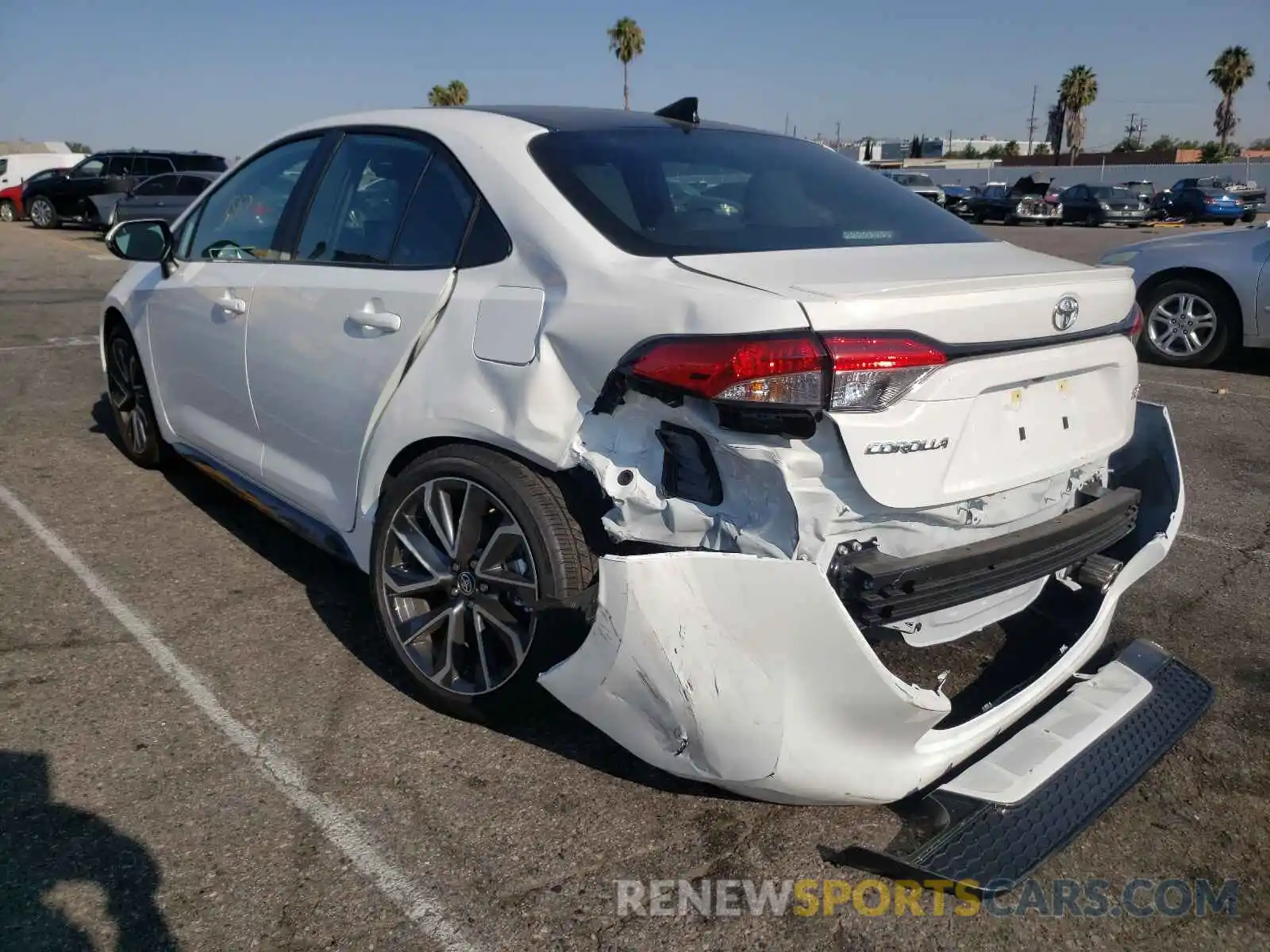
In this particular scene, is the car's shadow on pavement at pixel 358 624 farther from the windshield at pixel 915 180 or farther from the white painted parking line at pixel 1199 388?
the windshield at pixel 915 180

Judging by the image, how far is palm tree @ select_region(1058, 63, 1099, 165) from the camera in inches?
2670

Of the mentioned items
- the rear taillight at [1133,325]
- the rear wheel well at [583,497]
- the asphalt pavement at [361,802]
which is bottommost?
the asphalt pavement at [361,802]

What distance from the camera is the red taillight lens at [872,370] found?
2.27 m

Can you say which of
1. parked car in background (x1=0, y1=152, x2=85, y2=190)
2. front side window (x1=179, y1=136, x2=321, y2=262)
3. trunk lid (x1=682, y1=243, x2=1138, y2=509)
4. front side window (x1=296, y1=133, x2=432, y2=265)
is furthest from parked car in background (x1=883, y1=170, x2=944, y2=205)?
trunk lid (x1=682, y1=243, x2=1138, y2=509)

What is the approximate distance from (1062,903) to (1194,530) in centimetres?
297

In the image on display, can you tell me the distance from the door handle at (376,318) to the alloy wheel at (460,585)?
49 centimetres

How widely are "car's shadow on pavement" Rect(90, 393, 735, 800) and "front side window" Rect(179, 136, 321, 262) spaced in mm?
1178

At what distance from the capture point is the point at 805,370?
7.40 feet

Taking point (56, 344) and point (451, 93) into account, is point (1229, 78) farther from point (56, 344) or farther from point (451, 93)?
point (56, 344)

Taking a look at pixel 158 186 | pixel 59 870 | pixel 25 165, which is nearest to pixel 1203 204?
pixel 158 186

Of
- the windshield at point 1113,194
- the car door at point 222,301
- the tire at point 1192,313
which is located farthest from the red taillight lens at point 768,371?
the windshield at point 1113,194

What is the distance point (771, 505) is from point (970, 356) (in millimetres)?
587

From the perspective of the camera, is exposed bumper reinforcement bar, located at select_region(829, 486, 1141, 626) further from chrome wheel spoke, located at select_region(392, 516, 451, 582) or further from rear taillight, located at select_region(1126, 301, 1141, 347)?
chrome wheel spoke, located at select_region(392, 516, 451, 582)

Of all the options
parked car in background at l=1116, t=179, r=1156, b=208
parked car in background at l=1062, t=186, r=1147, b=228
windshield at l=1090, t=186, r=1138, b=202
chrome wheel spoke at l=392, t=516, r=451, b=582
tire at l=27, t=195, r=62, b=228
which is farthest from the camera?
parked car in background at l=1116, t=179, r=1156, b=208
